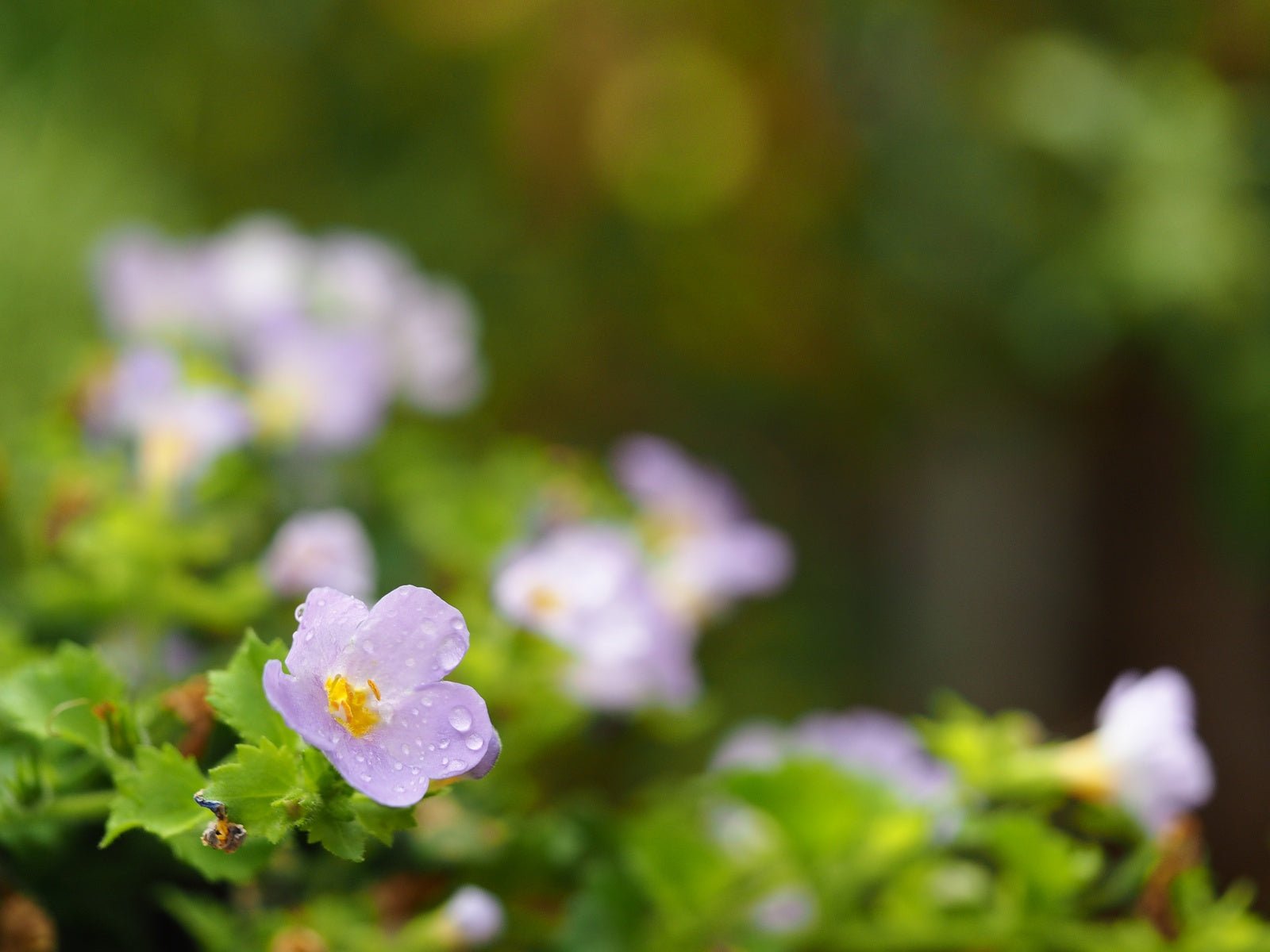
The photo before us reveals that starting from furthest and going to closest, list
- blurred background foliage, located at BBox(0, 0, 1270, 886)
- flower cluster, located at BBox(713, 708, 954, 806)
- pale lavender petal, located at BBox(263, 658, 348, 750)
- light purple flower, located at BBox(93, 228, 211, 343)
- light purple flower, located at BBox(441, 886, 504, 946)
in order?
blurred background foliage, located at BBox(0, 0, 1270, 886) < light purple flower, located at BBox(93, 228, 211, 343) < flower cluster, located at BBox(713, 708, 954, 806) < light purple flower, located at BBox(441, 886, 504, 946) < pale lavender petal, located at BBox(263, 658, 348, 750)

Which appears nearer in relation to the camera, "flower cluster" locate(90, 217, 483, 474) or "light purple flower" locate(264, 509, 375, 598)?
"light purple flower" locate(264, 509, 375, 598)

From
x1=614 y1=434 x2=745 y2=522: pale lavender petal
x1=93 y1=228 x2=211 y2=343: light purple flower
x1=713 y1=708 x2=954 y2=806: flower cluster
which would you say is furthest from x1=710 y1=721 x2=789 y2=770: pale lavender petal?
x1=93 y1=228 x2=211 y2=343: light purple flower

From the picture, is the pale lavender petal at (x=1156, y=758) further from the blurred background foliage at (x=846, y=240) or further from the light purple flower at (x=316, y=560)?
the blurred background foliage at (x=846, y=240)

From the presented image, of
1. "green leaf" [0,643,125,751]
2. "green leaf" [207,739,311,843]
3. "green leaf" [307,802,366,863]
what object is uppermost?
"green leaf" [0,643,125,751]

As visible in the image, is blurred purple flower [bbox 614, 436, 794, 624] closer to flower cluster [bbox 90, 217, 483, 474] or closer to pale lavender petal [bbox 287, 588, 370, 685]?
flower cluster [bbox 90, 217, 483, 474]

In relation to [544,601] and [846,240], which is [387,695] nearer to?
[544,601]

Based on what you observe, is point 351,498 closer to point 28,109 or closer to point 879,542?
point 28,109

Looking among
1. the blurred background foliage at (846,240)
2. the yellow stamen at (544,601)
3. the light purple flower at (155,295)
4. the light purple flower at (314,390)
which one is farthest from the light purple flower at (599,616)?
the blurred background foliage at (846,240)

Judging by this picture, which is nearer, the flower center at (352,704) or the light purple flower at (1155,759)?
the flower center at (352,704)
